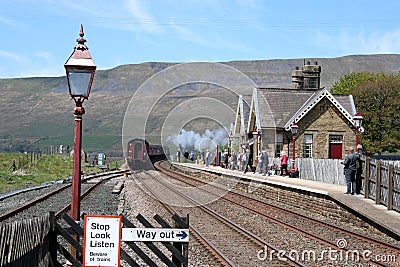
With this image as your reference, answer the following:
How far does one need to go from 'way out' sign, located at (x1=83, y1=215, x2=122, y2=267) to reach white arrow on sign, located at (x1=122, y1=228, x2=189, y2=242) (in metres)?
0.14

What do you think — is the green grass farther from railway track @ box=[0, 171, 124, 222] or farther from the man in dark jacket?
the man in dark jacket

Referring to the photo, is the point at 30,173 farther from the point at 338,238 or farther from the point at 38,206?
the point at 338,238

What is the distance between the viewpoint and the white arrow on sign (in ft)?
25.6

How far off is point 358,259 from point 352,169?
936cm

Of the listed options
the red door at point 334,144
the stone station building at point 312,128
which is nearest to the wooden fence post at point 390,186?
the stone station building at point 312,128

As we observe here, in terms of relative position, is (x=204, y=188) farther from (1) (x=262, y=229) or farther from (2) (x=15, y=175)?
(1) (x=262, y=229)

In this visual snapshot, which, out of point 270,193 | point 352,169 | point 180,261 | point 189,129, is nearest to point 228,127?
point 189,129

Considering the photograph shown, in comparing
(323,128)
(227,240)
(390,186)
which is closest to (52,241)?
(227,240)

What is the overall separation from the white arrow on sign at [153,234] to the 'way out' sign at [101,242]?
0.47ft

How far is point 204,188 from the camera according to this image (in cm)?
Result: 3438

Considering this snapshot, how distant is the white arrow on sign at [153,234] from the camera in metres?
7.80

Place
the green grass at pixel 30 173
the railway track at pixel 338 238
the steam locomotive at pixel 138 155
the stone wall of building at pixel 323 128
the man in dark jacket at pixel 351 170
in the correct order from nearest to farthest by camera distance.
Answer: the railway track at pixel 338 238, the man in dark jacket at pixel 351 170, the green grass at pixel 30 173, the stone wall of building at pixel 323 128, the steam locomotive at pixel 138 155

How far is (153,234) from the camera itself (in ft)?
25.7

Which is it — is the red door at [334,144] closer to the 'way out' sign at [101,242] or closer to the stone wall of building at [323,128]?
the stone wall of building at [323,128]
